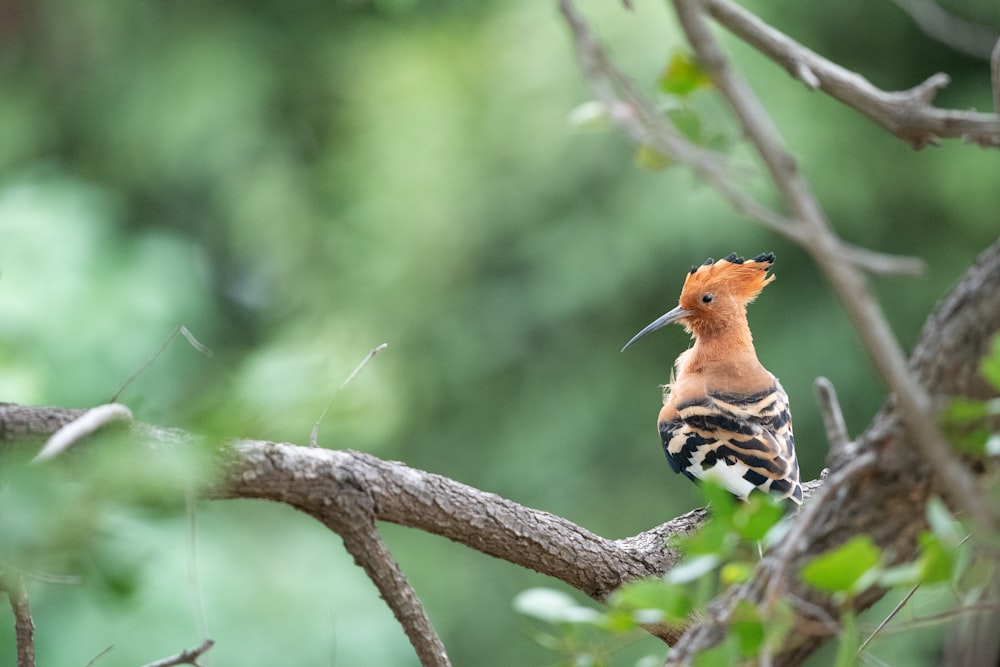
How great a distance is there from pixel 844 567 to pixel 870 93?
14.2 inches

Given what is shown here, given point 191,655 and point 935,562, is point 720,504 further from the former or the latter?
point 191,655

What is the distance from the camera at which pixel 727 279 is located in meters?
1.88

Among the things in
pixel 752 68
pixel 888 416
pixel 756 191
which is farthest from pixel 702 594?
pixel 752 68

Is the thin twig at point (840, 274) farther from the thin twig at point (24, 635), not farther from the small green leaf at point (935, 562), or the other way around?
the thin twig at point (24, 635)

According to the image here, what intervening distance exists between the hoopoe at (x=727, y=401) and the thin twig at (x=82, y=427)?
1.04 m

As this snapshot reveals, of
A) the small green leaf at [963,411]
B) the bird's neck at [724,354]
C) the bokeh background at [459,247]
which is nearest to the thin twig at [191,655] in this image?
the small green leaf at [963,411]

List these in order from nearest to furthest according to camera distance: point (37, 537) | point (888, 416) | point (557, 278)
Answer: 1. point (37, 537)
2. point (888, 416)
3. point (557, 278)

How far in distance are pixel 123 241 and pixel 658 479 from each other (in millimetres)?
1628

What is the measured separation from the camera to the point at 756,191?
2.69 meters

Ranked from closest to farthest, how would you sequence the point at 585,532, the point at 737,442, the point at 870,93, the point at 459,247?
the point at 870,93, the point at 585,532, the point at 737,442, the point at 459,247

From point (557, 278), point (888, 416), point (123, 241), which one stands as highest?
point (888, 416)

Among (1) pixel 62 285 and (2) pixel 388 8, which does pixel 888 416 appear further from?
(2) pixel 388 8

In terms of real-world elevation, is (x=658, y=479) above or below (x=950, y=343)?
below

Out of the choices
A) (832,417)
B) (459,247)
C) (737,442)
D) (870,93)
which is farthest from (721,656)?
(459,247)
